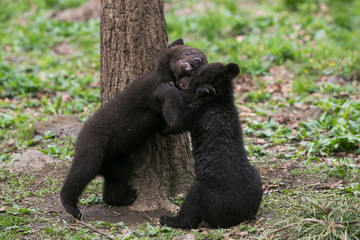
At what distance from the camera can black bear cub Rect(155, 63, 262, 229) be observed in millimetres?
5113

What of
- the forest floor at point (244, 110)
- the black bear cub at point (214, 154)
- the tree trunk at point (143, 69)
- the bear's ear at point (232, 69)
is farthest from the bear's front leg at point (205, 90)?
the forest floor at point (244, 110)

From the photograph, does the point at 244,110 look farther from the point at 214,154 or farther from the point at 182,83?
the point at 214,154

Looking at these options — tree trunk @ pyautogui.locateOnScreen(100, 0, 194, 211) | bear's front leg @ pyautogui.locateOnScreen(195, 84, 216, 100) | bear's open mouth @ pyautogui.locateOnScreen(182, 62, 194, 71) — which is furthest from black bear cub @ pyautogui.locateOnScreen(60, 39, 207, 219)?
bear's front leg @ pyautogui.locateOnScreen(195, 84, 216, 100)

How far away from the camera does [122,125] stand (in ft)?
18.9

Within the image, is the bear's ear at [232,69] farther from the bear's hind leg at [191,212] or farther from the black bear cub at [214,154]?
the bear's hind leg at [191,212]

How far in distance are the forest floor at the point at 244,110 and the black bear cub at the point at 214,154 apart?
0.60ft

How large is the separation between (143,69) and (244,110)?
377 centimetres

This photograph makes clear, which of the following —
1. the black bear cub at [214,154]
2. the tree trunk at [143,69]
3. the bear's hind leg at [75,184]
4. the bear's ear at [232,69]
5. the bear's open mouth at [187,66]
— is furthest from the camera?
the tree trunk at [143,69]

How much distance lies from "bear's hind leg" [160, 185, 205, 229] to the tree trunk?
656 millimetres

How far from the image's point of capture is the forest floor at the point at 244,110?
5.14m

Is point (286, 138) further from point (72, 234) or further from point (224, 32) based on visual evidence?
point (224, 32)

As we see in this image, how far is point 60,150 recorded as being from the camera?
7.39 meters

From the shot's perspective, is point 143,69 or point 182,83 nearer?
point 182,83

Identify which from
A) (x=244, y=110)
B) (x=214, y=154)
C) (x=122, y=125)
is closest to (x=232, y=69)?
(x=214, y=154)
